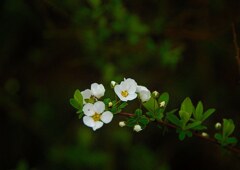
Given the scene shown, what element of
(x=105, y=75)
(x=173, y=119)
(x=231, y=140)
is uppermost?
(x=105, y=75)

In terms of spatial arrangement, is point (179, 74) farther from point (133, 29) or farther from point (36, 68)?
point (36, 68)

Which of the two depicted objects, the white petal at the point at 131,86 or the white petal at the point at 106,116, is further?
the white petal at the point at 131,86

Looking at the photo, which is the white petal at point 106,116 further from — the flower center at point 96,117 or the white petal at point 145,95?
the white petal at point 145,95

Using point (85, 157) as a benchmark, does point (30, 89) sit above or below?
above

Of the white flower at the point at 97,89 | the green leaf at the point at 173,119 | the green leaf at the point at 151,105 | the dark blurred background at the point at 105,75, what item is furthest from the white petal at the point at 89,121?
the dark blurred background at the point at 105,75

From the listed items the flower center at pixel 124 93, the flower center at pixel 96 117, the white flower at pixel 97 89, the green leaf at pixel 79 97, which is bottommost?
the flower center at pixel 96 117

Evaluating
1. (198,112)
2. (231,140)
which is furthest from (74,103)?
(231,140)

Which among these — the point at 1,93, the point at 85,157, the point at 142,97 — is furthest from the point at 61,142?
the point at 142,97

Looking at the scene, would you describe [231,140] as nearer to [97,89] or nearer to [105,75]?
[97,89]

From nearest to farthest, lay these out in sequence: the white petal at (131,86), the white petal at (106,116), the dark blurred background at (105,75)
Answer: the white petal at (106,116) < the white petal at (131,86) < the dark blurred background at (105,75)
